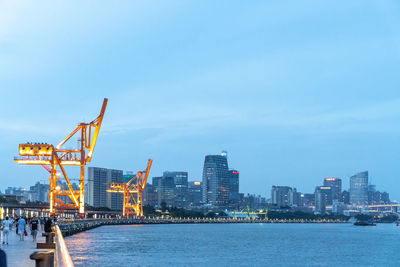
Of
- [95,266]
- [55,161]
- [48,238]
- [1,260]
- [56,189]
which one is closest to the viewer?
[1,260]

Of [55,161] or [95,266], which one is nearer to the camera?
[95,266]

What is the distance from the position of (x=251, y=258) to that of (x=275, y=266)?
28.4ft

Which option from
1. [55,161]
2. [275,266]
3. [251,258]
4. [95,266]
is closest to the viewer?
[95,266]

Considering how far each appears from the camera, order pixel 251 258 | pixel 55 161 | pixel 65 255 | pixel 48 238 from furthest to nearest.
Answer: pixel 55 161
pixel 251 258
pixel 48 238
pixel 65 255

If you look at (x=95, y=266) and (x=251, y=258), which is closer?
(x=95, y=266)

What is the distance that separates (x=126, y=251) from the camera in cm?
7169

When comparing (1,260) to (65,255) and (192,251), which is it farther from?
(192,251)

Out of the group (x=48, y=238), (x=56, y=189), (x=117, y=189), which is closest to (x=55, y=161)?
(x=56, y=189)

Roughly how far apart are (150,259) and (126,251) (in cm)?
927

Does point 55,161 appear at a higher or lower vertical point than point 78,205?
higher

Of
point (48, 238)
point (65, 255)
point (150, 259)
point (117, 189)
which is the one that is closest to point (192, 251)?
point (150, 259)

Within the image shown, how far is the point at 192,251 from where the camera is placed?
77.9 meters

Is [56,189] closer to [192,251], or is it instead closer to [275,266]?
[192,251]

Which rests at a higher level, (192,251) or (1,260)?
(1,260)
